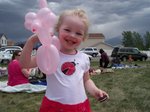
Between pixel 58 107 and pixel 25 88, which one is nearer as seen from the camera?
pixel 58 107

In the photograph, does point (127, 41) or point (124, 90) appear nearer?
point (124, 90)

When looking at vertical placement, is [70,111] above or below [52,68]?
below

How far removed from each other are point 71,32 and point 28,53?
16.2 inches

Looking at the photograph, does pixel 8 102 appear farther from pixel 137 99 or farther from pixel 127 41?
pixel 127 41

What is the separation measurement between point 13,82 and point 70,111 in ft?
21.9

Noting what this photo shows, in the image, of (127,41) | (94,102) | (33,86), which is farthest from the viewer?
(127,41)

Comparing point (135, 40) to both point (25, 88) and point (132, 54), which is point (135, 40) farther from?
point (25, 88)

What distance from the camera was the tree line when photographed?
7769 centimetres

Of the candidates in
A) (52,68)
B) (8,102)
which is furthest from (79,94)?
(8,102)

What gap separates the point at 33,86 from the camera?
29.7 ft

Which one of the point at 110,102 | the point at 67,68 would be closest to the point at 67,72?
the point at 67,68

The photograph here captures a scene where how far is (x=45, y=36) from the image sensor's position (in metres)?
2.64

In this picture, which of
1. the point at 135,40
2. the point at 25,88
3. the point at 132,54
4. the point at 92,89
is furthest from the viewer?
the point at 135,40

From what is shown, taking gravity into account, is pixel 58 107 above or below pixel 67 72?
below
